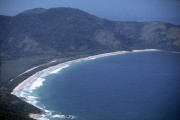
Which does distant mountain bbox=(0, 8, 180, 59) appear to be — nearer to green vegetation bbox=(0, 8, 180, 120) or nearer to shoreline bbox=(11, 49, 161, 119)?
green vegetation bbox=(0, 8, 180, 120)

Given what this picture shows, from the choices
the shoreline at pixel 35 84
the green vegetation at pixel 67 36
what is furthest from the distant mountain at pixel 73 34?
the shoreline at pixel 35 84

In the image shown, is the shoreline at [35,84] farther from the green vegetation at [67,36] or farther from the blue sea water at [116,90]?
the green vegetation at [67,36]

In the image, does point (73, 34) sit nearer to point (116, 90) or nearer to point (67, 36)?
point (67, 36)

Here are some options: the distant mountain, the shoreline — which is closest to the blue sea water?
the shoreline

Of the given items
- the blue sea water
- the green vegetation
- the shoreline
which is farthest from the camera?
the green vegetation

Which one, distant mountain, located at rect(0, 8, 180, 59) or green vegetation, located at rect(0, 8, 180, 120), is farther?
distant mountain, located at rect(0, 8, 180, 59)
